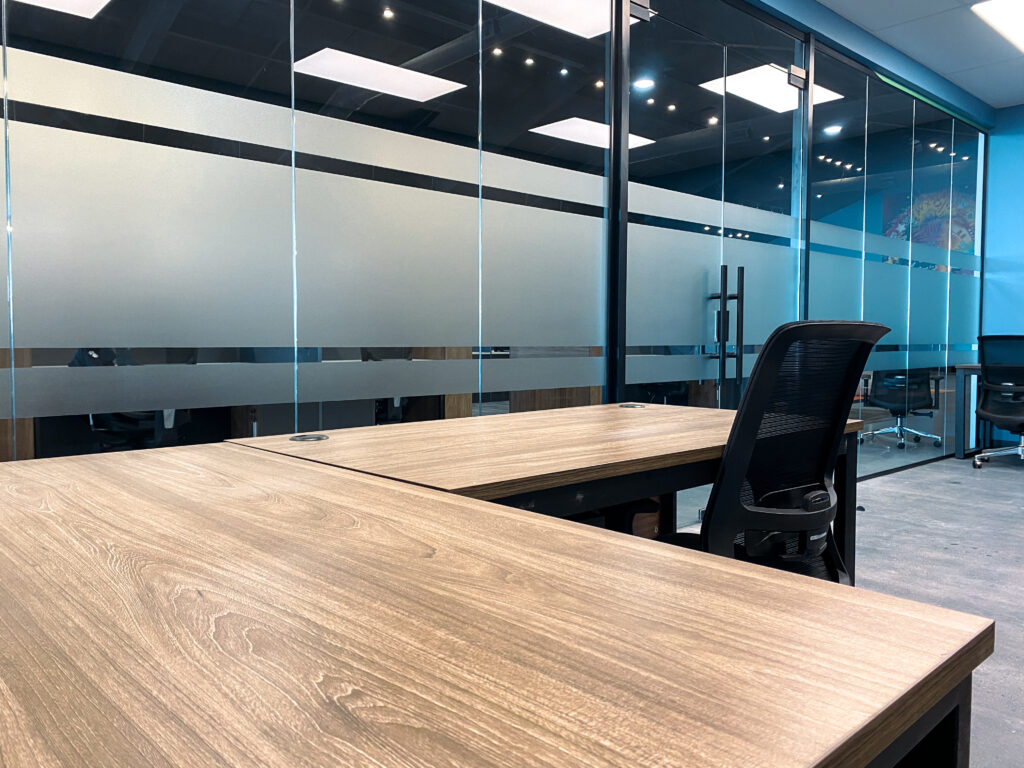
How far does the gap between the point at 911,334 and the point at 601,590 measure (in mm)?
6764

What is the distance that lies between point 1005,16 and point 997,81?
151 cm

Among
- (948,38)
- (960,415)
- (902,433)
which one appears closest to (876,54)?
(948,38)

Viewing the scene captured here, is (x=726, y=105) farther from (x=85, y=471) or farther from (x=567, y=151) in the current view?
(x=85, y=471)

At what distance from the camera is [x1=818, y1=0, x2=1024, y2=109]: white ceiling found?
499cm

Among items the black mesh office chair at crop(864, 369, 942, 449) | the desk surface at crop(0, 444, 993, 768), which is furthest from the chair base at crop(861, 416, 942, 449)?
the desk surface at crop(0, 444, 993, 768)

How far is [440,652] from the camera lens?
0.54 metres

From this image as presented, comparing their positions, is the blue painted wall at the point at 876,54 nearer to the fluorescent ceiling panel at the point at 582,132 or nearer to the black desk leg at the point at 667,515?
the fluorescent ceiling panel at the point at 582,132

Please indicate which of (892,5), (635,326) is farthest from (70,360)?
(892,5)

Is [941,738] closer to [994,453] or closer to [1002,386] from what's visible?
[1002,386]

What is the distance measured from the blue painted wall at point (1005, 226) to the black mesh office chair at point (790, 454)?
6.67 m

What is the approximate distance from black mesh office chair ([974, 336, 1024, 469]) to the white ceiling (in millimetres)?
2219

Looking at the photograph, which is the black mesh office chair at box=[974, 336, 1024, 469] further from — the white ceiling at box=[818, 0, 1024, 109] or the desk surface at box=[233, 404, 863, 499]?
the desk surface at box=[233, 404, 863, 499]

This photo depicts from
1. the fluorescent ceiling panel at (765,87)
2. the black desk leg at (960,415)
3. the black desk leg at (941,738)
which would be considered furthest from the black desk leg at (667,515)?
the black desk leg at (960,415)

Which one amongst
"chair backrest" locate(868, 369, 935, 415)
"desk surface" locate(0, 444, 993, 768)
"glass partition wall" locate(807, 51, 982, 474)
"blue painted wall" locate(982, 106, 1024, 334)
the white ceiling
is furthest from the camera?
"blue painted wall" locate(982, 106, 1024, 334)
